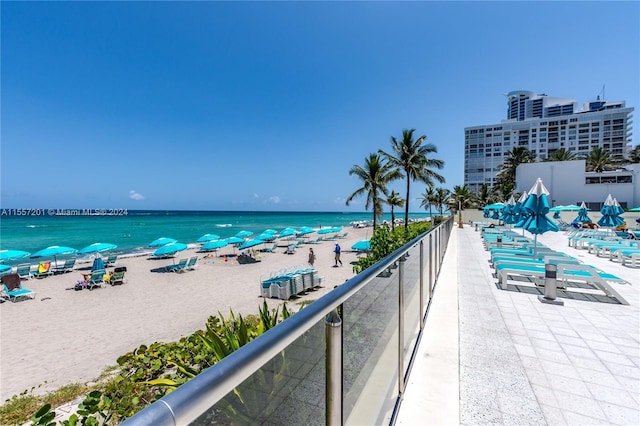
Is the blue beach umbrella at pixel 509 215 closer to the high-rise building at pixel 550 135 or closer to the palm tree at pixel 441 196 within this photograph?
the palm tree at pixel 441 196

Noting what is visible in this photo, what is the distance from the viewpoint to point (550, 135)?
86.7 metres

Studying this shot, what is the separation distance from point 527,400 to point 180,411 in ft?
11.6

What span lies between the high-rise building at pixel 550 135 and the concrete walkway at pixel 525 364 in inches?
3627

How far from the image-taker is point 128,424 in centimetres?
53

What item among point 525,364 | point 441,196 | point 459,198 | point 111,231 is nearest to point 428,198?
point 441,196

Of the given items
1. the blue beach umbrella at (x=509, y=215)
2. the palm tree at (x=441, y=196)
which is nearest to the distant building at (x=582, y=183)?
the palm tree at (x=441, y=196)

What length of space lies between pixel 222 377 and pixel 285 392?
0.50 metres

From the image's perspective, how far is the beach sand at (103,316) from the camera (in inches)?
294

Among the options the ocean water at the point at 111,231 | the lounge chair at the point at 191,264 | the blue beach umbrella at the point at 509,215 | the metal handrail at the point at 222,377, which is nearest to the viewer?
the metal handrail at the point at 222,377

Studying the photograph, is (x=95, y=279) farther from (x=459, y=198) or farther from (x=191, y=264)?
(x=459, y=198)

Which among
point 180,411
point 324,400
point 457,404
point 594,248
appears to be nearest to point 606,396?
point 457,404

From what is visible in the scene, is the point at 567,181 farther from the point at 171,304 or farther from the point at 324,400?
the point at 324,400

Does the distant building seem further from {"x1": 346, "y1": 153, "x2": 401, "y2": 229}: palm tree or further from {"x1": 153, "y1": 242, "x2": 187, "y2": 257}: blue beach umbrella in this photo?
{"x1": 153, "y1": 242, "x2": 187, "y2": 257}: blue beach umbrella

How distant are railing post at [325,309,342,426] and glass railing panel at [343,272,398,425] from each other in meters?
0.10
